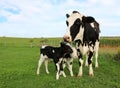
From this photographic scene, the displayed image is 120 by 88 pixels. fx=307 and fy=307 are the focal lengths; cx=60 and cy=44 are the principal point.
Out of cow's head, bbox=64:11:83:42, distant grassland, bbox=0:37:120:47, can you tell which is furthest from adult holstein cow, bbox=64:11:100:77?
distant grassland, bbox=0:37:120:47

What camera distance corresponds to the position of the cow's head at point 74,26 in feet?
52.5

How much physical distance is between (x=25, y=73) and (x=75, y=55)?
3.41 meters

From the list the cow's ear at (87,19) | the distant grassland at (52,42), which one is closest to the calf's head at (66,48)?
the cow's ear at (87,19)

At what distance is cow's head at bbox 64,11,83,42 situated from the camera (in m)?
16.0

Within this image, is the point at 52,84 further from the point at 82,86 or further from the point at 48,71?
the point at 48,71

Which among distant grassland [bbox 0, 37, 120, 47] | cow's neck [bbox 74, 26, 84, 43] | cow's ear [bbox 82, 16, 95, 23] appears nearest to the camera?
cow's neck [bbox 74, 26, 84, 43]

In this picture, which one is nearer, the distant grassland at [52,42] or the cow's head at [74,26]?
the cow's head at [74,26]

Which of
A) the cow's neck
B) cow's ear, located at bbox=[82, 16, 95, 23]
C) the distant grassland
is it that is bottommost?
the distant grassland

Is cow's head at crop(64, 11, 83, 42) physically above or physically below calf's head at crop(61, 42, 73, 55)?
above

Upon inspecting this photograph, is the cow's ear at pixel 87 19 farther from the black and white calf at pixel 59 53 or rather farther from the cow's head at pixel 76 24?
the black and white calf at pixel 59 53

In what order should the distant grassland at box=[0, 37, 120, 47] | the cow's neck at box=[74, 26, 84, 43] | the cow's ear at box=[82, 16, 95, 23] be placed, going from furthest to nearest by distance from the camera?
the distant grassland at box=[0, 37, 120, 47]
the cow's ear at box=[82, 16, 95, 23]
the cow's neck at box=[74, 26, 84, 43]

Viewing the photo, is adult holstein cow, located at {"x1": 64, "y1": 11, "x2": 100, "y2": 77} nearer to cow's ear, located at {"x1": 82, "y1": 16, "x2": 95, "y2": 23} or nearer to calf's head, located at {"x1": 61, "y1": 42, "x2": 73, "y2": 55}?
cow's ear, located at {"x1": 82, "y1": 16, "x2": 95, "y2": 23}

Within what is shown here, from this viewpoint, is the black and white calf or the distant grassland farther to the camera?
the distant grassland

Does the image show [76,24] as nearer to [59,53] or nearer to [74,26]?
[74,26]
